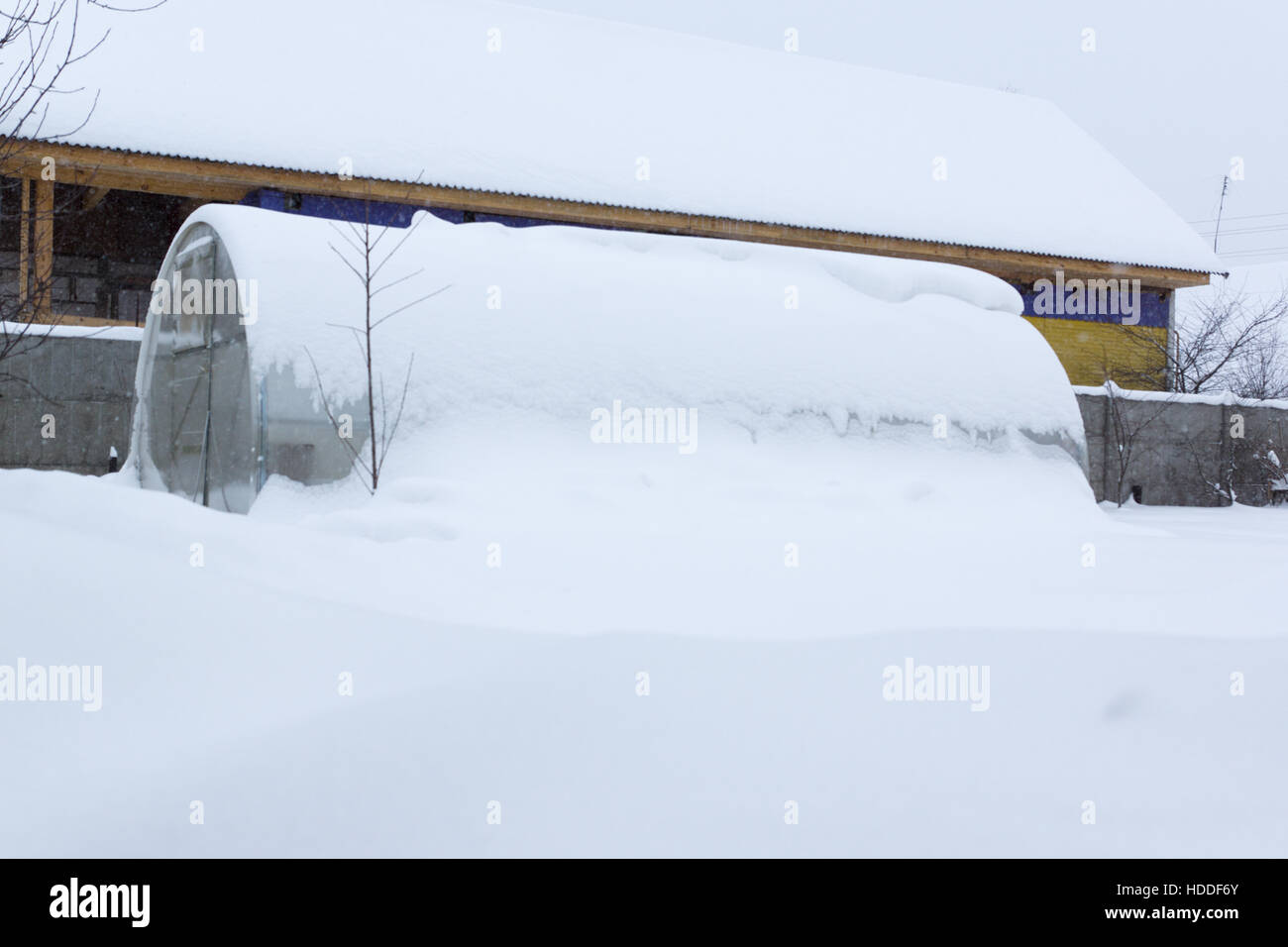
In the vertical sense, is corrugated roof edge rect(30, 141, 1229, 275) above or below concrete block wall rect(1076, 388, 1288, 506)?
above

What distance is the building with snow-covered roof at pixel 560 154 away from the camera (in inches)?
528

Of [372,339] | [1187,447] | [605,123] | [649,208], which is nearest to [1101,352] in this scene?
[1187,447]

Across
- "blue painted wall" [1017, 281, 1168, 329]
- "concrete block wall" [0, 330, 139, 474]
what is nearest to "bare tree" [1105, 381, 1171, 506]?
"blue painted wall" [1017, 281, 1168, 329]

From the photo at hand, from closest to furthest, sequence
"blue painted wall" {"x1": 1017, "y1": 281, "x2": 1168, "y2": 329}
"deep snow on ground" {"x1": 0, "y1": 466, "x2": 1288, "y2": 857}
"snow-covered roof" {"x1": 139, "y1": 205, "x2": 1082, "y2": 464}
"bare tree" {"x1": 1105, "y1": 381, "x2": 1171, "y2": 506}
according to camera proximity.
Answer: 1. "deep snow on ground" {"x1": 0, "y1": 466, "x2": 1288, "y2": 857}
2. "snow-covered roof" {"x1": 139, "y1": 205, "x2": 1082, "y2": 464}
3. "bare tree" {"x1": 1105, "y1": 381, "x2": 1171, "y2": 506}
4. "blue painted wall" {"x1": 1017, "y1": 281, "x2": 1168, "y2": 329}

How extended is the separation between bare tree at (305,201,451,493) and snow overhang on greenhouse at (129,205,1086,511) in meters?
0.02

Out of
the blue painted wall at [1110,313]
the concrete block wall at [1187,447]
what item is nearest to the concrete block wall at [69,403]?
the concrete block wall at [1187,447]

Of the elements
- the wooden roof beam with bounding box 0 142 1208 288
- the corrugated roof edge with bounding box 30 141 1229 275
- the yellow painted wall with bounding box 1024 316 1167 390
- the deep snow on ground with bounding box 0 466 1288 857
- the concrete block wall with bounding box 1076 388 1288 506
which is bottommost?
the deep snow on ground with bounding box 0 466 1288 857

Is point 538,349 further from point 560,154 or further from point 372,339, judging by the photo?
point 560,154

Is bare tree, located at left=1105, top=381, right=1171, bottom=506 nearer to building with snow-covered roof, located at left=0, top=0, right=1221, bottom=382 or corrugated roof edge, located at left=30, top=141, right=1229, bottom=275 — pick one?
corrugated roof edge, located at left=30, top=141, right=1229, bottom=275

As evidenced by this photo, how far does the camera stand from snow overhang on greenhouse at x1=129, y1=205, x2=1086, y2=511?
6918mm

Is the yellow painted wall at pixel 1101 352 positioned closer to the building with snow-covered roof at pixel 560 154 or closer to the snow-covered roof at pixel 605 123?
the building with snow-covered roof at pixel 560 154

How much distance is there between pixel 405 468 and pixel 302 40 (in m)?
11.2

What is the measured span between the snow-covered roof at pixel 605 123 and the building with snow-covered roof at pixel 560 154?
0.04 meters
